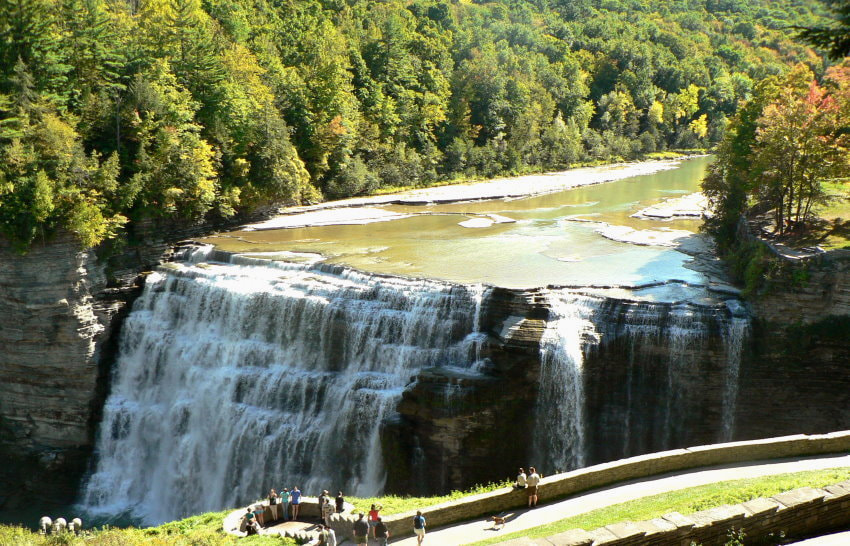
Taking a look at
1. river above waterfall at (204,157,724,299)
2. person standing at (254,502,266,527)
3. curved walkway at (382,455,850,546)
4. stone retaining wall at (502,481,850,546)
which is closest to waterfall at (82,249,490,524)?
river above waterfall at (204,157,724,299)

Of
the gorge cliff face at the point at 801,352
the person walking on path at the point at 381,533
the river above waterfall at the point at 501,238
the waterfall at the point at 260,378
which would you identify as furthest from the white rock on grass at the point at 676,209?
the person walking on path at the point at 381,533

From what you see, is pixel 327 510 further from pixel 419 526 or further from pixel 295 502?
pixel 419 526

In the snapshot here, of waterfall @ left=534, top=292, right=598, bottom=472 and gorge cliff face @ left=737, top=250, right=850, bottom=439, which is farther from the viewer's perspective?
Answer: waterfall @ left=534, top=292, right=598, bottom=472

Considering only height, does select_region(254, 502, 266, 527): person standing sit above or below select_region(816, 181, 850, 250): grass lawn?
below

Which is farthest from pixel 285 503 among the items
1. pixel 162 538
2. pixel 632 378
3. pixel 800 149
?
pixel 800 149

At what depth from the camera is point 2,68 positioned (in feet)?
107

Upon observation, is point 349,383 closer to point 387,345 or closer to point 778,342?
point 387,345

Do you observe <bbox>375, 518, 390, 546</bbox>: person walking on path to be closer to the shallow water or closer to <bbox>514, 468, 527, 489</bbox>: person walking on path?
<bbox>514, 468, 527, 489</bbox>: person walking on path

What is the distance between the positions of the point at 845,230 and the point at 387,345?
16.8 m

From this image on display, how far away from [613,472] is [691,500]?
2.54m

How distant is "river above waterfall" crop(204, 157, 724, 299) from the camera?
2998 centimetres

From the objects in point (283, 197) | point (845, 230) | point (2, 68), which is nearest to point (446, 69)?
point (283, 197)

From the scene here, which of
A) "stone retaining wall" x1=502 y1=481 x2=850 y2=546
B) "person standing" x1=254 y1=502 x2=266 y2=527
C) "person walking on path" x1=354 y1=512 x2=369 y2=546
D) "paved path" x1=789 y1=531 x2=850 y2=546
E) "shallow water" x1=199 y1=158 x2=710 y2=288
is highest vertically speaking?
"shallow water" x1=199 y1=158 x2=710 y2=288

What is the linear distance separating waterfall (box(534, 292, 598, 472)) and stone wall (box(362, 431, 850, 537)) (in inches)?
294
